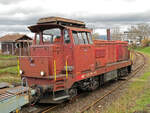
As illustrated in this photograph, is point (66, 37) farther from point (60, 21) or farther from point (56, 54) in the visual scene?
point (56, 54)

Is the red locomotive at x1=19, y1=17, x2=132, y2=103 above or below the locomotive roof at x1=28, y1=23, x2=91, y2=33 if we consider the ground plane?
below

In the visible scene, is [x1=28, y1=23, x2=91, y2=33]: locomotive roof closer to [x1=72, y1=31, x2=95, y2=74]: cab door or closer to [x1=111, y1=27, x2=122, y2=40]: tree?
[x1=72, y1=31, x2=95, y2=74]: cab door

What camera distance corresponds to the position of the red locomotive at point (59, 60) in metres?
6.80

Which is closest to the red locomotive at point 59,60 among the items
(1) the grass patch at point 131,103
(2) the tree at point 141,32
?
(1) the grass patch at point 131,103

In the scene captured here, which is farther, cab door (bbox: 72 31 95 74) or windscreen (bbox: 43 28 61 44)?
windscreen (bbox: 43 28 61 44)

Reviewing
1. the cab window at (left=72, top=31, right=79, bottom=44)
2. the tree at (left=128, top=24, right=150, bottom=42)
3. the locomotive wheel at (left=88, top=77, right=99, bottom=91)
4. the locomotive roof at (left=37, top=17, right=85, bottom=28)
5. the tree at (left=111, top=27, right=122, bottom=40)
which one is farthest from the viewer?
the tree at (left=128, top=24, right=150, bottom=42)

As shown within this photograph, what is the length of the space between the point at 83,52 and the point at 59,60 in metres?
1.30

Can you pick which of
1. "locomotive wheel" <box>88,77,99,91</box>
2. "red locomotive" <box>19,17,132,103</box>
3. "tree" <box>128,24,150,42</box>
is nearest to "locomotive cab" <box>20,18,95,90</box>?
"red locomotive" <box>19,17,132,103</box>

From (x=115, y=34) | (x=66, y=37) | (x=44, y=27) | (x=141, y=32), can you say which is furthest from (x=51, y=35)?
(x=141, y=32)

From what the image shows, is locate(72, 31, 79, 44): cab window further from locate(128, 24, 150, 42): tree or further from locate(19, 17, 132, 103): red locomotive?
locate(128, 24, 150, 42): tree

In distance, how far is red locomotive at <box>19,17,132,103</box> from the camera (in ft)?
22.3

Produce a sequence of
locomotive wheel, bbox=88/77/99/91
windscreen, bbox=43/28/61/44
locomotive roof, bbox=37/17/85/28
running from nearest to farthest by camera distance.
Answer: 1. locomotive roof, bbox=37/17/85/28
2. windscreen, bbox=43/28/61/44
3. locomotive wheel, bbox=88/77/99/91

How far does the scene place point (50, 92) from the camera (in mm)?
7199

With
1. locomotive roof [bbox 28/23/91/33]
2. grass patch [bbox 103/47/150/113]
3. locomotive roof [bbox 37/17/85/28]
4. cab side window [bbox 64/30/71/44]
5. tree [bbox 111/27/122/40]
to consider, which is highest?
tree [bbox 111/27/122/40]
